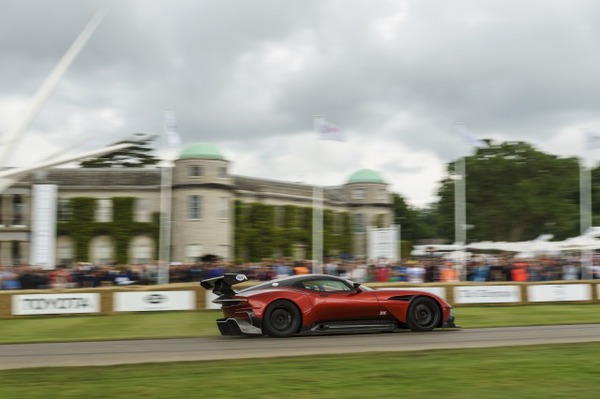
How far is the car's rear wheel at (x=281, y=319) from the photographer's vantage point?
45.5 ft

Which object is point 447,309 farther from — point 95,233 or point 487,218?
point 487,218

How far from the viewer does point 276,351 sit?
1159cm

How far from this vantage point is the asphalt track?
10961 millimetres

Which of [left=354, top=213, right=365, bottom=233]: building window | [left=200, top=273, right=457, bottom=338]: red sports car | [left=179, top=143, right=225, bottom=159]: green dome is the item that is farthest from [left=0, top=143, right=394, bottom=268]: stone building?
[left=200, top=273, right=457, bottom=338]: red sports car

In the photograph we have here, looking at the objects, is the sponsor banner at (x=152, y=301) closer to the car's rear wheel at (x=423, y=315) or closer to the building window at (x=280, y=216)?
the car's rear wheel at (x=423, y=315)

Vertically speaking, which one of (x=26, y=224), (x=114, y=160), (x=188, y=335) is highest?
(x=114, y=160)

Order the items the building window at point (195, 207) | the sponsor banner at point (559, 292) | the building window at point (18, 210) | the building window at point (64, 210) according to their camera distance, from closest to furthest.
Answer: the sponsor banner at point (559, 292) → the building window at point (18, 210) → the building window at point (64, 210) → the building window at point (195, 207)

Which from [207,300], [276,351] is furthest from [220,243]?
[276,351]

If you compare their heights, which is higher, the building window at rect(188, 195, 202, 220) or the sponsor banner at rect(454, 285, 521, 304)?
the building window at rect(188, 195, 202, 220)

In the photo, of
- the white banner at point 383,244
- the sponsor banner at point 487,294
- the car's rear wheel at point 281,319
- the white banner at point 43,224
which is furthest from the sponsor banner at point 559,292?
the white banner at point 43,224

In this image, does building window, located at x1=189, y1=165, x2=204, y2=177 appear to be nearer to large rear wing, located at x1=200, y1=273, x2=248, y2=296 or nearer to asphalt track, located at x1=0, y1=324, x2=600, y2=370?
large rear wing, located at x1=200, y1=273, x2=248, y2=296

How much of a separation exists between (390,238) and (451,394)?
4092 centimetres

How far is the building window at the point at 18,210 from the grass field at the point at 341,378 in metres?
48.1

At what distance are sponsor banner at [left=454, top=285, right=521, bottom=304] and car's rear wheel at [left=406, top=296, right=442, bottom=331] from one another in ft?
29.3
